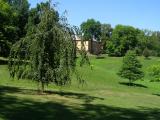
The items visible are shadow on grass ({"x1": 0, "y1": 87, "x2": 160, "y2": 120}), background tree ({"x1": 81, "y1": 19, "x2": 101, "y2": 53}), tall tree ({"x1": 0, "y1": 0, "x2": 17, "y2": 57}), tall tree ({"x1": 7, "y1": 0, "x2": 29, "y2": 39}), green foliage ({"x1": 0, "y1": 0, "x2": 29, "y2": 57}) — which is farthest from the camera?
background tree ({"x1": 81, "y1": 19, "x2": 101, "y2": 53})

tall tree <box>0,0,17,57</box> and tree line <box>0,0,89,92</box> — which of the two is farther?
tall tree <box>0,0,17,57</box>

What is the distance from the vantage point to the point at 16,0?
67625 millimetres

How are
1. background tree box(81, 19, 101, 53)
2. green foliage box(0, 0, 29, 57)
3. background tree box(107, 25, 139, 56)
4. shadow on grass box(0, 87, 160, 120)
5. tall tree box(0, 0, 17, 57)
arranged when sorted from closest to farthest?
shadow on grass box(0, 87, 160, 120) < tall tree box(0, 0, 17, 57) < green foliage box(0, 0, 29, 57) < background tree box(107, 25, 139, 56) < background tree box(81, 19, 101, 53)

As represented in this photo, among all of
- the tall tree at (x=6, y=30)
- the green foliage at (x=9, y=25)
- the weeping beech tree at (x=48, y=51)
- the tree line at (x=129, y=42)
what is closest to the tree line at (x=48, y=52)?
the weeping beech tree at (x=48, y=51)

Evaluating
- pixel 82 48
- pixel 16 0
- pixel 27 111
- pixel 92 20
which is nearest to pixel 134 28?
pixel 92 20

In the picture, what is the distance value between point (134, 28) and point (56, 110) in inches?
5122

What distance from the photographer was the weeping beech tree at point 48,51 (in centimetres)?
2133

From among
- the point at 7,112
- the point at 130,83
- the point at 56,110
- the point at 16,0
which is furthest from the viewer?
the point at 16,0

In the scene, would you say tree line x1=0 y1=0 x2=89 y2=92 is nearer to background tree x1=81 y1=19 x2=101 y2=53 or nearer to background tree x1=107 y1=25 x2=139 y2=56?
background tree x1=107 y1=25 x2=139 y2=56

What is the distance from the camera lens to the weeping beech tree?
21328 mm

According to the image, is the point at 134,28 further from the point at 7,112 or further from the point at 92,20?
the point at 7,112

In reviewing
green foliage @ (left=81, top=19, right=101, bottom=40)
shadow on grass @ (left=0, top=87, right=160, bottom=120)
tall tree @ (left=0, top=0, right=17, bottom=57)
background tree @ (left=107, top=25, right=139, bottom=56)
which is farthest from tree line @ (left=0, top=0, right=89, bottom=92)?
green foliage @ (left=81, top=19, right=101, bottom=40)

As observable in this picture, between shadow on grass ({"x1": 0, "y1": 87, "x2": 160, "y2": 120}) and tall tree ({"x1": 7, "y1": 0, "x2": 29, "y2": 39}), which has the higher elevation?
tall tree ({"x1": 7, "y1": 0, "x2": 29, "y2": 39})

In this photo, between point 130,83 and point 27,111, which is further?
point 130,83
